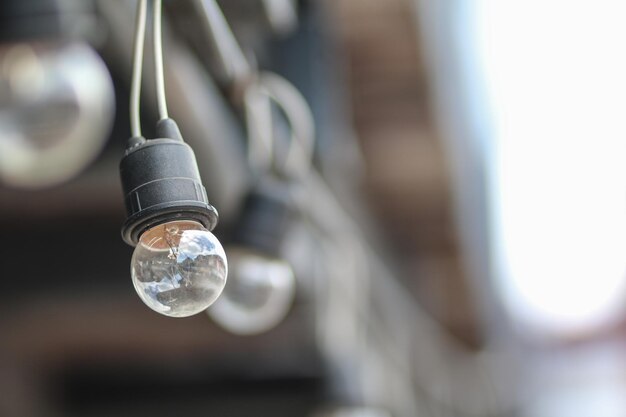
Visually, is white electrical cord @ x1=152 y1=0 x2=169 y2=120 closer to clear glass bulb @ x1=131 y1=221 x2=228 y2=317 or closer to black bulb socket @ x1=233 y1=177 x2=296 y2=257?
clear glass bulb @ x1=131 y1=221 x2=228 y2=317

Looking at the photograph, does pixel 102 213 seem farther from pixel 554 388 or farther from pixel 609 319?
pixel 609 319

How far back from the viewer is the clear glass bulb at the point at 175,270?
0.49m

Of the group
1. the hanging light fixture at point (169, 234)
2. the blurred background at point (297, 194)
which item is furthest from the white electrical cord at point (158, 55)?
the blurred background at point (297, 194)

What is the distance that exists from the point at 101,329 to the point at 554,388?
5.25 meters

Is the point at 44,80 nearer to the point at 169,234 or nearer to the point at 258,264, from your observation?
the point at 258,264

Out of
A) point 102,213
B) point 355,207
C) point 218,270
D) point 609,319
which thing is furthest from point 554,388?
point 218,270

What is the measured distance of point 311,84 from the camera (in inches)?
55.7

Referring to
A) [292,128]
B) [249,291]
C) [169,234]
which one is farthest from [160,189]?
[292,128]

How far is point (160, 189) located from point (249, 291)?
0.44 m

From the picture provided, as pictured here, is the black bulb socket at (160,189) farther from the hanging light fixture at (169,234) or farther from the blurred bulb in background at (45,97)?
the blurred bulb in background at (45,97)

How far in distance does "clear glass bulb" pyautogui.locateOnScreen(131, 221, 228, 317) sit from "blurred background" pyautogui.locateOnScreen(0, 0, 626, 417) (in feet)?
1.22

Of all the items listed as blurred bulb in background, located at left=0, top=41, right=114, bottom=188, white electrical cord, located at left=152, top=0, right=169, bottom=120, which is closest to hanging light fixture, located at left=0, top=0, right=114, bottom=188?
blurred bulb in background, located at left=0, top=41, right=114, bottom=188

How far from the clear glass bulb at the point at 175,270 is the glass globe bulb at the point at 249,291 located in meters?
0.42

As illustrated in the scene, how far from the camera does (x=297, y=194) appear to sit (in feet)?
3.42
